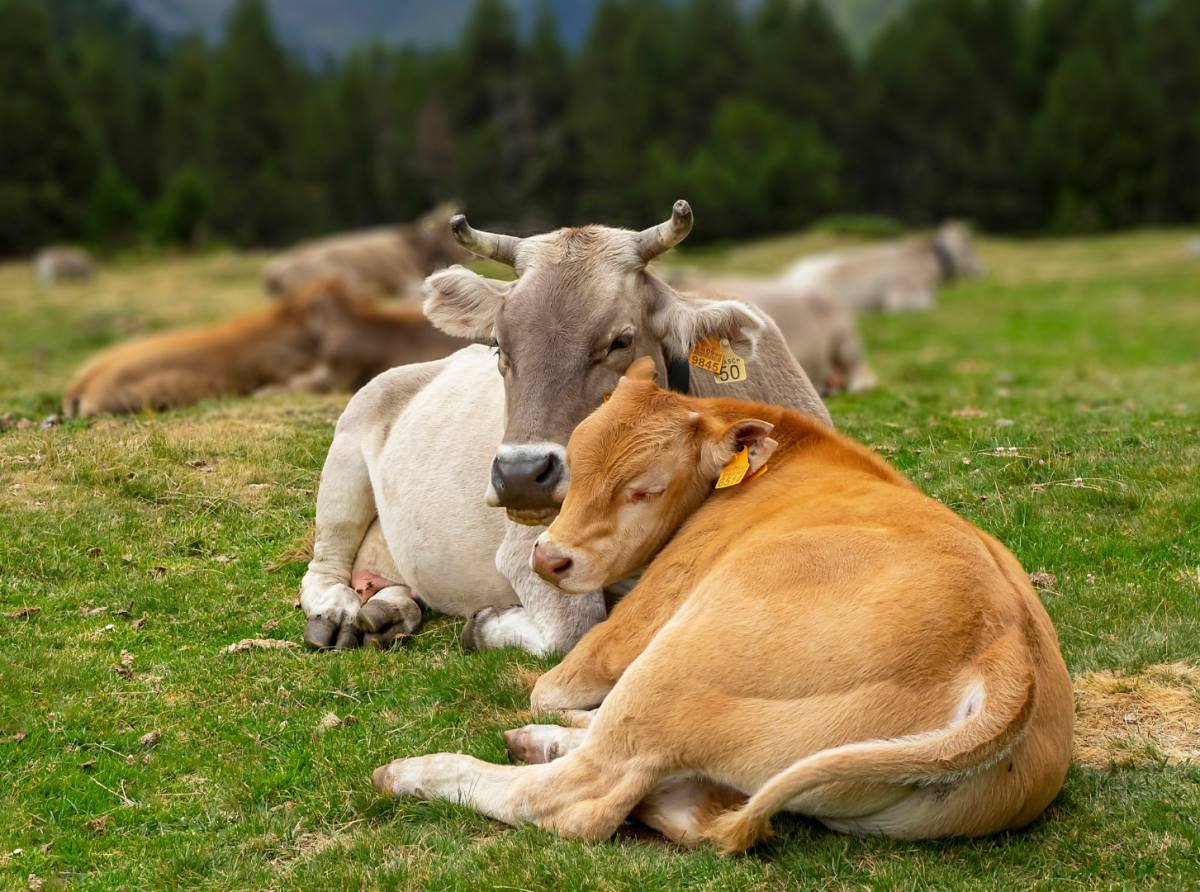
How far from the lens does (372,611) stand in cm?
611

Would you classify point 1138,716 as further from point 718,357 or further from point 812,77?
point 812,77

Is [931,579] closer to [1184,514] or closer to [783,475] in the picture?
[783,475]

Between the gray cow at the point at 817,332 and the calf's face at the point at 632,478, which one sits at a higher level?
the calf's face at the point at 632,478

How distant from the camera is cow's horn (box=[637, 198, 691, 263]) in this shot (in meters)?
5.98

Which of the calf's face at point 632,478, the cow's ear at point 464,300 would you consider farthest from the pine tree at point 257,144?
the calf's face at point 632,478

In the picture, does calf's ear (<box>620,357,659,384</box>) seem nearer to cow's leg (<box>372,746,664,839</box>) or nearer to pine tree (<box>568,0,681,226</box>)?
cow's leg (<box>372,746,664,839</box>)

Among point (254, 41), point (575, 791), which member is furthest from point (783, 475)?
point (254, 41)

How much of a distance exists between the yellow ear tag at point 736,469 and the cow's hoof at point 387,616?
Answer: 208 cm

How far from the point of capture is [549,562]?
4.64 meters

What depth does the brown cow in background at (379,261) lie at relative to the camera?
90.1 feet

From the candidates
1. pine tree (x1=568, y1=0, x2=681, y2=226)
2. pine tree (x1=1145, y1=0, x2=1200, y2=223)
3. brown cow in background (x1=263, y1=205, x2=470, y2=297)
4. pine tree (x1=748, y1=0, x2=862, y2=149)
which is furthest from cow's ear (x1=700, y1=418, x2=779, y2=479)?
pine tree (x1=748, y1=0, x2=862, y2=149)

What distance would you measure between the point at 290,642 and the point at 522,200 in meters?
56.7

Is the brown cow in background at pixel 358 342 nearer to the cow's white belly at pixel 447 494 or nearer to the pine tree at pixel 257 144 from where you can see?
the cow's white belly at pixel 447 494

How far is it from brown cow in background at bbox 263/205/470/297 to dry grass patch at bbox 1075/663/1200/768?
22684 mm
